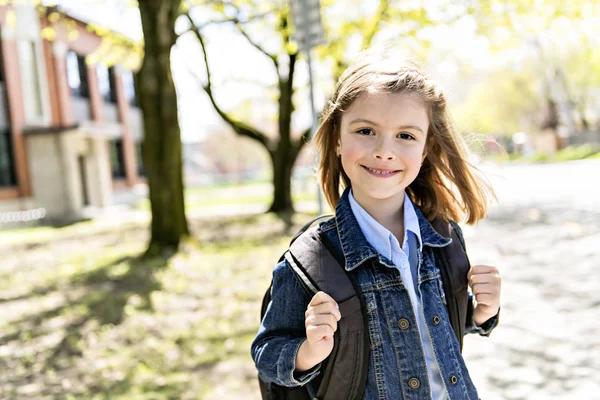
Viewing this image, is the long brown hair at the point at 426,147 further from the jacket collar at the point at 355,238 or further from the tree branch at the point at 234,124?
the tree branch at the point at 234,124

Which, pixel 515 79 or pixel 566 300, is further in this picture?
pixel 515 79

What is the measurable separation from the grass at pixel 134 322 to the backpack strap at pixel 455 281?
2.48m

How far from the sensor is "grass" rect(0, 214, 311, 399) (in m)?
4.19

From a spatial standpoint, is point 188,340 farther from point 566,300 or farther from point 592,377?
point 566,300

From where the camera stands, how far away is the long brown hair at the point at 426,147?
1707 mm

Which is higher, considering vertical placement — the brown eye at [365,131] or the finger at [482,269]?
the brown eye at [365,131]

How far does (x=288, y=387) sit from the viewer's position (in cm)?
165

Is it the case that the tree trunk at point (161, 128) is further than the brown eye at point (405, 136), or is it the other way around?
the tree trunk at point (161, 128)

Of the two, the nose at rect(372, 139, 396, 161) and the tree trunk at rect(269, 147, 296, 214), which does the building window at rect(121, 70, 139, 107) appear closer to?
the tree trunk at rect(269, 147, 296, 214)

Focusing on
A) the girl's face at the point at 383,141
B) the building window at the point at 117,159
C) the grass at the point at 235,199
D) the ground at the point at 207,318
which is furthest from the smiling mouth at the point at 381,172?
the building window at the point at 117,159

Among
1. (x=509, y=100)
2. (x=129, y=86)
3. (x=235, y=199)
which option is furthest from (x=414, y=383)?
(x=509, y=100)

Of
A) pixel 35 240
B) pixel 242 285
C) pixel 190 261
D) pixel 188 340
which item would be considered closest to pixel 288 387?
pixel 188 340

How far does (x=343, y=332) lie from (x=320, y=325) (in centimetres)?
11

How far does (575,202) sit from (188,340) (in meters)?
9.90
